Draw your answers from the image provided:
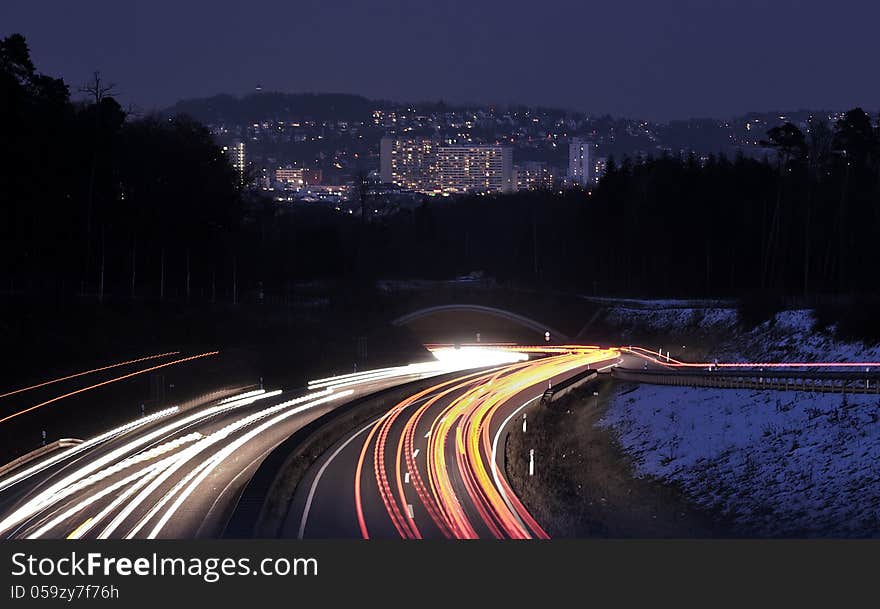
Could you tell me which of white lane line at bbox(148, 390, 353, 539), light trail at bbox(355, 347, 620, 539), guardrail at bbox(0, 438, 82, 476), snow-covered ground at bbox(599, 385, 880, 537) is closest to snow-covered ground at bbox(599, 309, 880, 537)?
snow-covered ground at bbox(599, 385, 880, 537)

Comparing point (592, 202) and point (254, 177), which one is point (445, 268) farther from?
point (254, 177)

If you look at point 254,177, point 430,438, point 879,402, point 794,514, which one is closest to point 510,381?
point 430,438

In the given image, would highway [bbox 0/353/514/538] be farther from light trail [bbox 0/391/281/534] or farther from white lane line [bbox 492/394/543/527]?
white lane line [bbox 492/394/543/527]

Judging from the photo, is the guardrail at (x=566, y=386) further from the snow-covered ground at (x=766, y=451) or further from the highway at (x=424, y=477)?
the snow-covered ground at (x=766, y=451)

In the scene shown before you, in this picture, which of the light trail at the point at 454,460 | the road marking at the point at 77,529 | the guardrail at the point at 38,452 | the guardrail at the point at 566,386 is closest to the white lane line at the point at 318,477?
the light trail at the point at 454,460

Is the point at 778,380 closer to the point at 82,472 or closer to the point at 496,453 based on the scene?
→ the point at 496,453

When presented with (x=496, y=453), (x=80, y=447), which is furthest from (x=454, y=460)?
(x=80, y=447)
